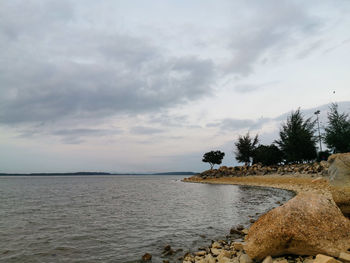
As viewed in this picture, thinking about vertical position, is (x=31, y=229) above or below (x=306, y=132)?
below

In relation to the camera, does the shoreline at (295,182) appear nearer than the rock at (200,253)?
No

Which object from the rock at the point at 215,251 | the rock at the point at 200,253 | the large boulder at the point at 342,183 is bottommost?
the rock at the point at 200,253

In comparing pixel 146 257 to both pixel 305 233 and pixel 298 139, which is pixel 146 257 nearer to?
pixel 305 233

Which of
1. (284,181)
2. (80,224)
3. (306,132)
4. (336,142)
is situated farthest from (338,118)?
(80,224)

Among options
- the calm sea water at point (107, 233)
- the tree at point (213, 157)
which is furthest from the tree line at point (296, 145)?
the calm sea water at point (107, 233)

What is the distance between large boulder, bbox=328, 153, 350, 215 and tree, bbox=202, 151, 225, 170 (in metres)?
83.7

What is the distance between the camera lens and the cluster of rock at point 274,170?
36869 mm

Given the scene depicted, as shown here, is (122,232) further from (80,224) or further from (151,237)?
(80,224)

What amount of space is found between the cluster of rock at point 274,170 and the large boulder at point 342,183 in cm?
2466

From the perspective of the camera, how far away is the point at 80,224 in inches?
556

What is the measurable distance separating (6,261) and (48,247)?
1645mm

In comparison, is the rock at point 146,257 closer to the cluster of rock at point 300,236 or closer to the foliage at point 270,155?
the cluster of rock at point 300,236

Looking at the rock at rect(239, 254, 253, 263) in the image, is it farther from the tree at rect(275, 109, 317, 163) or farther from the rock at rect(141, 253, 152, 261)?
the tree at rect(275, 109, 317, 163)

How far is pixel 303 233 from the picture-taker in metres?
6.28
